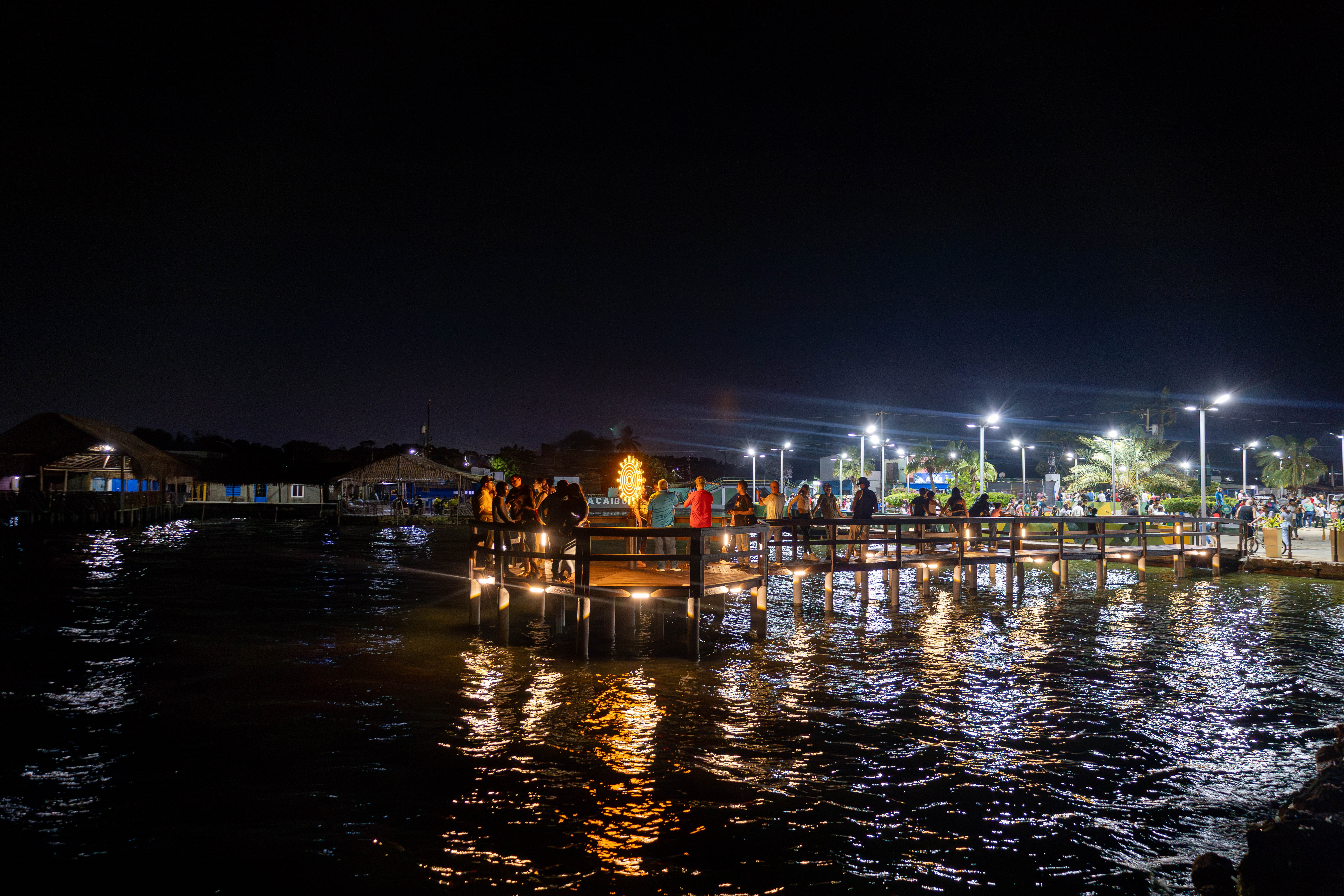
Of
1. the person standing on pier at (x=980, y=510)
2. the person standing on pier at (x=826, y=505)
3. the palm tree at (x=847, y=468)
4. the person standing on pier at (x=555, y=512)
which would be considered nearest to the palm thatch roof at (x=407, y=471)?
the palm tree at (x=847, y=468)

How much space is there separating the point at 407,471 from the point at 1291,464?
91731mm

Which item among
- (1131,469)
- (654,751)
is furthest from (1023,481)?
(654,751)

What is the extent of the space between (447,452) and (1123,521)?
101m

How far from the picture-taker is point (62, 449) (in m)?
52.5

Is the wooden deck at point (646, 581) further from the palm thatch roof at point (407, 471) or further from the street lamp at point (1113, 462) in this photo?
the palm thatch roof at point (407, 471)

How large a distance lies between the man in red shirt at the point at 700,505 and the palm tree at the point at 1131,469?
38137mm

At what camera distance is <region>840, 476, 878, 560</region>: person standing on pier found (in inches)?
719

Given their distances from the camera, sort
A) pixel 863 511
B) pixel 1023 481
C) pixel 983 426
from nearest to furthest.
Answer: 1. pixel 863 511
2. pixel 983 426
3. pixel 1023 481

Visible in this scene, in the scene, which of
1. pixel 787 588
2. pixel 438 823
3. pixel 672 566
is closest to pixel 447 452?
pixel 787 588

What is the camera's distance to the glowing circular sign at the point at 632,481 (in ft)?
52.4

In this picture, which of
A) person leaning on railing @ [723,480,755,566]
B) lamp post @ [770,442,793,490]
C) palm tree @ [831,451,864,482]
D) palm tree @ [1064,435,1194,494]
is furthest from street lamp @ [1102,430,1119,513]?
person leaning on railing @ [723,480,755,566]

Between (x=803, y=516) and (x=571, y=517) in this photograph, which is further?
(x=803, y=516)

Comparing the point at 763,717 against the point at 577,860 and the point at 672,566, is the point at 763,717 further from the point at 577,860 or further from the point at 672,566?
the point at 672,566

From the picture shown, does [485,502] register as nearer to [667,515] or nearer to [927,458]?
[667,515]
